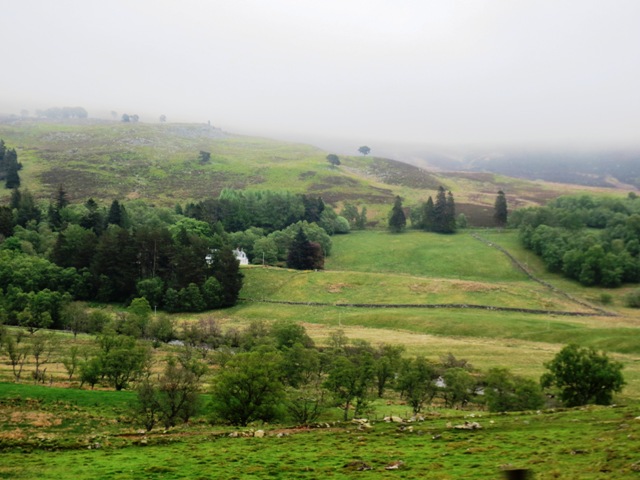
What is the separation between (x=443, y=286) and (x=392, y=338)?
3666 centimetres

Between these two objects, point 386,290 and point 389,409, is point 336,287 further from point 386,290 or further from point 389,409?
point 389,409

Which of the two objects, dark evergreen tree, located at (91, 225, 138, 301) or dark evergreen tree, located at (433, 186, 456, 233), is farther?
dark evergreen tree, located at (433, 186, 456, 233)

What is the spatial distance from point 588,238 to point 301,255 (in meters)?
79.3

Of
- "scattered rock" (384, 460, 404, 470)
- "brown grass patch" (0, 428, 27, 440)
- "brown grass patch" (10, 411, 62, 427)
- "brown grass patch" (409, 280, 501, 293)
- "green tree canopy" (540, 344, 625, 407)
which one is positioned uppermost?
"scattered rock" (384, 460, 404, 470)

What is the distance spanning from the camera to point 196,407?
45875 millimetres

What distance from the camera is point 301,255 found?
141 metres

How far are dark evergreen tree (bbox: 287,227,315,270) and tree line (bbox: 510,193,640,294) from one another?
6564 centimetres

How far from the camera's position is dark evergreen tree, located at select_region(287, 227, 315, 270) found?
14000cm

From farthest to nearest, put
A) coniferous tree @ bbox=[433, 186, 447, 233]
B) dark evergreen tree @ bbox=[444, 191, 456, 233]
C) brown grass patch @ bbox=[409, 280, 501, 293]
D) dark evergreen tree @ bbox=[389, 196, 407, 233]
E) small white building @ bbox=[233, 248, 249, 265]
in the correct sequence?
dark evergreen tree @ bbox=[389, 196, 407, 233], coniferous tree @ bbox=[433, 186, 447, 233], dark evergreen tree @ bbox=[444, 191, 456, 233], small white building @ bbox=[233, 248, 249, 265], brown grass patch @ bbox=[409, 280, 501, 293]

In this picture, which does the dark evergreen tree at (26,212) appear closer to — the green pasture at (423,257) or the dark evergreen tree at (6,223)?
the dark evergreen tree at (6,223)

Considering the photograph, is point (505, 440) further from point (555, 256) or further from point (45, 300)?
point (555, 256)

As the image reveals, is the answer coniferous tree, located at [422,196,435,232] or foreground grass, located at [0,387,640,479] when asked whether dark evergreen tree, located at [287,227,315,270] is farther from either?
foreground grass, located at [0,387,640,479]

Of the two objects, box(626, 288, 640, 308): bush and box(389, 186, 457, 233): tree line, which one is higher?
box(389, 186, 457, 233): tree line

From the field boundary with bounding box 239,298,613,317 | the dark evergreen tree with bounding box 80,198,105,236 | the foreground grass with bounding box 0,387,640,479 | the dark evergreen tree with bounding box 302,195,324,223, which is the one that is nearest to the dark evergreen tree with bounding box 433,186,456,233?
the dark evergreen tree with bounding box 302,195,324,223
